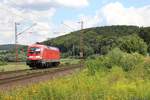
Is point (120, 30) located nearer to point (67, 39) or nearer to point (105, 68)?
point (67, 39)

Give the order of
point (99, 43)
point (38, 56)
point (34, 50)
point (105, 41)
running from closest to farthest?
point (38, 56) → point (34, 50) → point (99, 43) → point (105, 41)

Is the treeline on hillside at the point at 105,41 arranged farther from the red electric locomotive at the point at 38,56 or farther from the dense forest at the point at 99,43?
the red electric locomotive at the point at 38,56

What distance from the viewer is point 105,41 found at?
14062 centimetres

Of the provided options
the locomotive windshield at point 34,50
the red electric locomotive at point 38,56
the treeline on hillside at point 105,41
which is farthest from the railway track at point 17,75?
the treeline on hillside at point 105,41

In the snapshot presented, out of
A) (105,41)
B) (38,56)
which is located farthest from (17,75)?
(105,41)

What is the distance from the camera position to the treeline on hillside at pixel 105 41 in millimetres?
106312

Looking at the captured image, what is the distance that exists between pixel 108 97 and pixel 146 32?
12474 centimetres

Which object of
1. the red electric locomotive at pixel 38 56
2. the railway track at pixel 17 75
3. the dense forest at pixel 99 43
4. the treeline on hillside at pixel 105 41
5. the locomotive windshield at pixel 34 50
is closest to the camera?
the railway track at pixel 17 75

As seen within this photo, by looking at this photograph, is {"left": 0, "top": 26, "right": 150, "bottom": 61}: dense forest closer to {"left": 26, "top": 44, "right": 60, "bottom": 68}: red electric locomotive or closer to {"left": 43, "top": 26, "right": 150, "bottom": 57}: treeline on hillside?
{"left": 43, "top": 26, "right": 150, "bottom": 57}: treeline on hillside

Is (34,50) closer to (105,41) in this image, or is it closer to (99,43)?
(99,43)

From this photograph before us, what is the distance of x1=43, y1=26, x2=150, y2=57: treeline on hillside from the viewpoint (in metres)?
106

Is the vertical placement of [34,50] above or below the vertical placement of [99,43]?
below

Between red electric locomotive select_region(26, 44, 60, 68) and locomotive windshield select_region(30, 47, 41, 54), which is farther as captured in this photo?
locomotive windshield select_region(30, 47, 41, 54)

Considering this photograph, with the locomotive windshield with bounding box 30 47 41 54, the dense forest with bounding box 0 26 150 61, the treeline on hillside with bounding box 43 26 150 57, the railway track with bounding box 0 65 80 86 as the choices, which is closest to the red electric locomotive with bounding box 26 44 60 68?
the locomotive windshield with bounding box 30 47 41 54
